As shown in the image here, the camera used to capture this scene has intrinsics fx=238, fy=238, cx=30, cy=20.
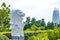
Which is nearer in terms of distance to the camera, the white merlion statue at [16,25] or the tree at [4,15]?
the white merlion statue at [16,25]

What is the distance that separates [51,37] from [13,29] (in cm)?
195

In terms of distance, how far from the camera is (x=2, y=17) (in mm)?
19641

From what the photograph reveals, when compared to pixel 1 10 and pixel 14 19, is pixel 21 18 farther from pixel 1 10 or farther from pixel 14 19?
pixel 1 10

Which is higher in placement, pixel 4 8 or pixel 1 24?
pixel 4 8

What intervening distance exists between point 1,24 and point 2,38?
16234mm

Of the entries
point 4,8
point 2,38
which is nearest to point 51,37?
point 2,38

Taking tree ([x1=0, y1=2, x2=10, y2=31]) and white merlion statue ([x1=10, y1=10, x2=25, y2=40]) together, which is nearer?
white merlion statue ([x1=10, y1=10, x2=25, y2=40])

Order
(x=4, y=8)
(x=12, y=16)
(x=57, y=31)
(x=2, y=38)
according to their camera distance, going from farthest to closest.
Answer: (x=4, y=8) → (x=57, y=31) → (x=12, y=16) → (x=2, y=38)

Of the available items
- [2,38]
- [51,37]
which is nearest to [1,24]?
[51,37]

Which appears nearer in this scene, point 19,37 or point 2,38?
point 2,38

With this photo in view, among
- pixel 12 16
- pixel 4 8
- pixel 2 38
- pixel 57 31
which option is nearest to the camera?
pixel 2 38

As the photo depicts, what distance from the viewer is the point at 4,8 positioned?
63.7ft

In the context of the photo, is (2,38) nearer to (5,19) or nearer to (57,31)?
(57,31)

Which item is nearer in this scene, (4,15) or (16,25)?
(16,25)
